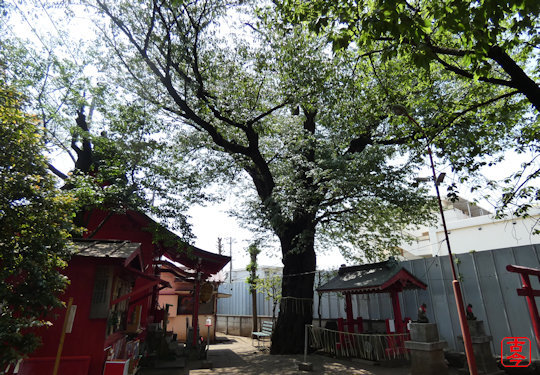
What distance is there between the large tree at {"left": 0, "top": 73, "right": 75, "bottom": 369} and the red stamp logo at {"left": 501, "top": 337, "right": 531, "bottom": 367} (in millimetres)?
11036

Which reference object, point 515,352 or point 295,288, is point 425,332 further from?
point 295,288

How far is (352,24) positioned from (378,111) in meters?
5.03

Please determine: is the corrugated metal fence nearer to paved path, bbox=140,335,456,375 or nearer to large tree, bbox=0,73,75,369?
paved path, bbox=140,335,456,375

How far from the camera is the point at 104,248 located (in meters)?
7.91

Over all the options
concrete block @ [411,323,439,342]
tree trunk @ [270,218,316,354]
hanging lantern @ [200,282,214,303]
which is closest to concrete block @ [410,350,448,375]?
concrete block @ [411,323,439,342]

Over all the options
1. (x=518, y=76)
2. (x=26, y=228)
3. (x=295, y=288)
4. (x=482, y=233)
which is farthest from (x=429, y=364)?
(x=482, y=233)

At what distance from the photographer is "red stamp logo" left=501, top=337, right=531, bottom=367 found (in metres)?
8.80

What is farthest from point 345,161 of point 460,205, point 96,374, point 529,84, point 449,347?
point 460,205

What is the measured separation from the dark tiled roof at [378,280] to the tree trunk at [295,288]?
1357mm

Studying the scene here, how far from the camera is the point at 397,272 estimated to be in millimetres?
10680

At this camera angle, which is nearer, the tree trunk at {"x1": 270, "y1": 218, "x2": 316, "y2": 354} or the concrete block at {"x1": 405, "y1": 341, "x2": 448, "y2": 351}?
the concrete block at {"x1": 405, "y1": 341, "x2": 448, "y2": 351}

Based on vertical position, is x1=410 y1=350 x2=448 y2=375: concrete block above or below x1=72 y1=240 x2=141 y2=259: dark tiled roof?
below

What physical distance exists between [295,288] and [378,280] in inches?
157

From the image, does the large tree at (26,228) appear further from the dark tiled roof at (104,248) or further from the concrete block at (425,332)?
the concrete block at (425,332)
